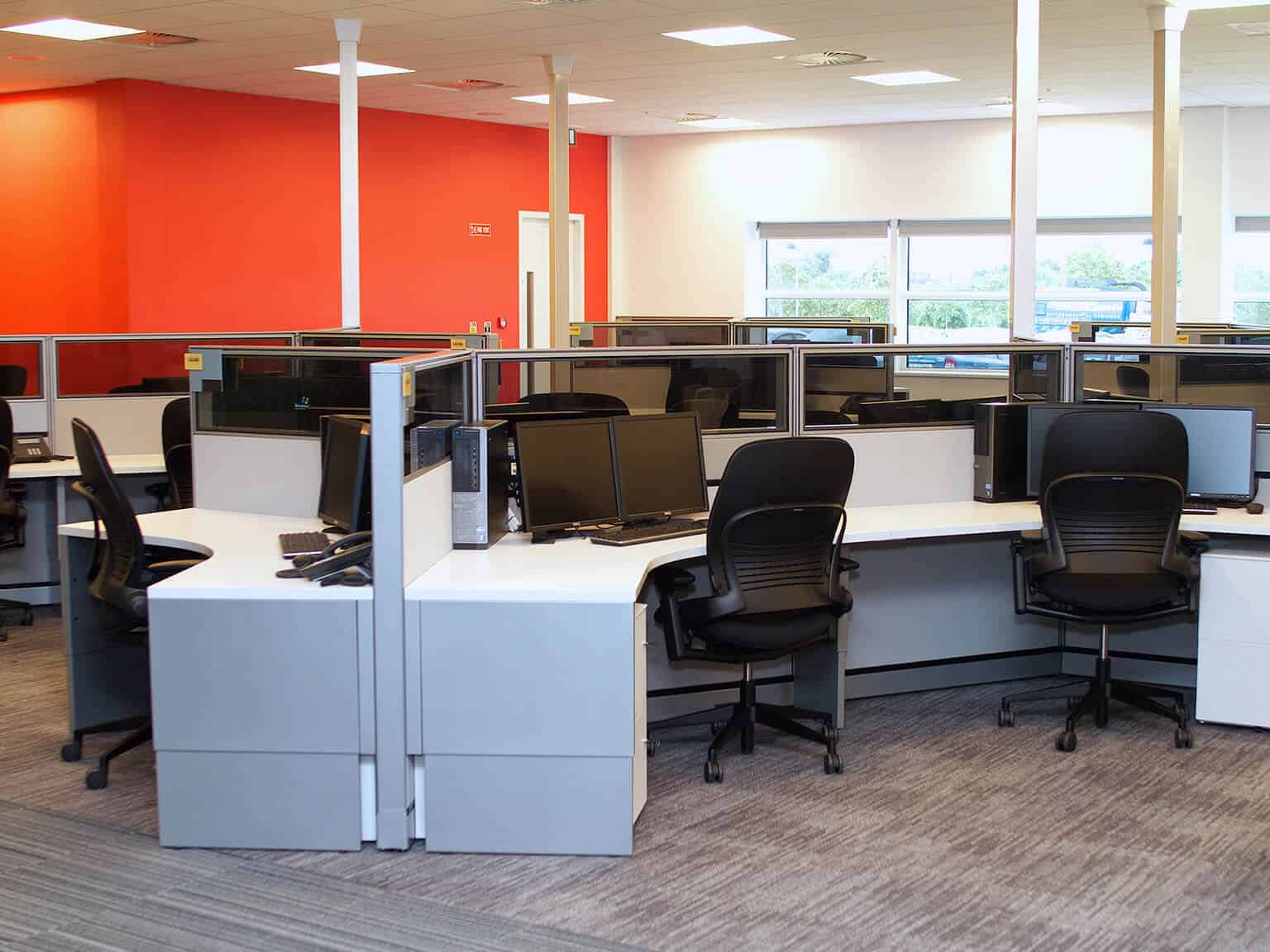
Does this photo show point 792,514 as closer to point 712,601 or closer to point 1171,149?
point 712,601

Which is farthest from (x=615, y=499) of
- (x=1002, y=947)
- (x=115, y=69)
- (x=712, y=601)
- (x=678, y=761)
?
(x=115, y=69)

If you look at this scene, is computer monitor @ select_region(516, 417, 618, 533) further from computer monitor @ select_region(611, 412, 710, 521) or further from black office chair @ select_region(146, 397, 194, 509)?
black office chair @ select_region(146, 397, 194, 509)

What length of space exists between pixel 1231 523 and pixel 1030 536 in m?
0.59

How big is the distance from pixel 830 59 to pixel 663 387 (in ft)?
8.99

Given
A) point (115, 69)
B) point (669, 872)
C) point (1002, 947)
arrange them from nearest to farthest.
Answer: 1. point (1002, 947)
2. point (669, 872)
3. point (115, 69)

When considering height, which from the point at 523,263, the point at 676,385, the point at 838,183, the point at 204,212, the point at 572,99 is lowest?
the point at 676,385

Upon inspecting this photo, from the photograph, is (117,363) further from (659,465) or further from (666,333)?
(659,465)

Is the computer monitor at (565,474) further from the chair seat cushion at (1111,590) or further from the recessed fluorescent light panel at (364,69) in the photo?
the recessed fluorescent light panel at (364,69)

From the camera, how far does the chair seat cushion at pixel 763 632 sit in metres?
3.70

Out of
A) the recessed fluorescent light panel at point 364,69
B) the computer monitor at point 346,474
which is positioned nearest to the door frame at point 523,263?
the recessed fluorescent light panel at point 364,69

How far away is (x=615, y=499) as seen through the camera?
3971mm

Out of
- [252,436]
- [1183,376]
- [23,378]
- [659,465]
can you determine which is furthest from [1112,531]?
[23,378]

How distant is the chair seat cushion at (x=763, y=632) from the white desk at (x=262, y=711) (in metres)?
0.95

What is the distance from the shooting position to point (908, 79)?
950 cm
